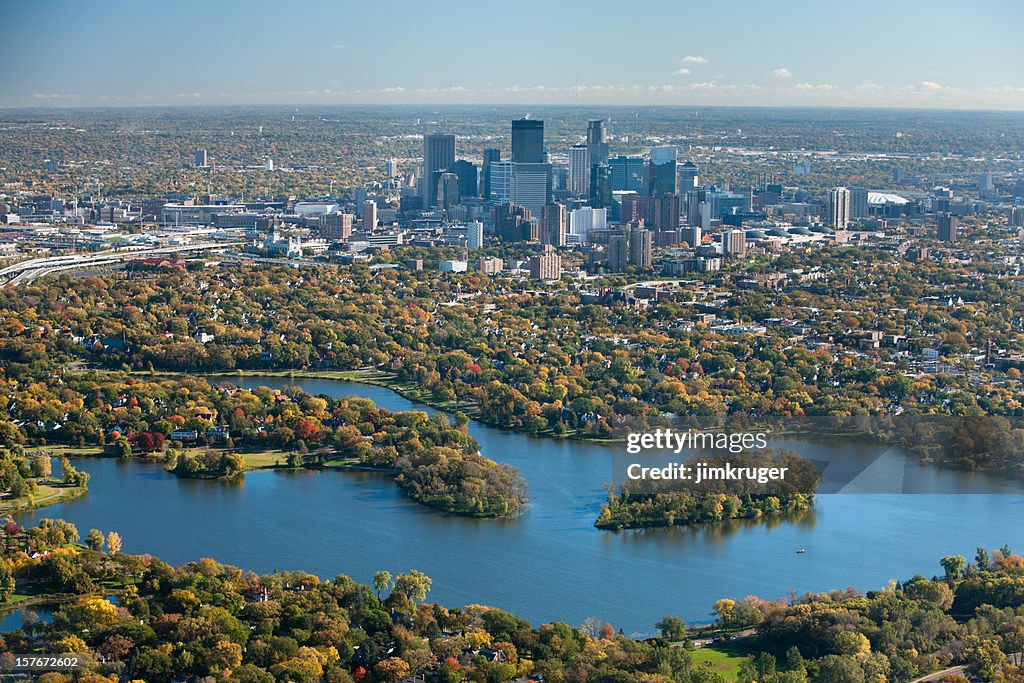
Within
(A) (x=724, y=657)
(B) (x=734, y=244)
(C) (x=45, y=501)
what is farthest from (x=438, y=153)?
(A) (x=724, y=657)

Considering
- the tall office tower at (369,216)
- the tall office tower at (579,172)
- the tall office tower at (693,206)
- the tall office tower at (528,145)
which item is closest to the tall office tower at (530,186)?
the tall office tower at (528,145)

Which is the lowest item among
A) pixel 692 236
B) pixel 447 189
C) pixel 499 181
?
pixel 692 236

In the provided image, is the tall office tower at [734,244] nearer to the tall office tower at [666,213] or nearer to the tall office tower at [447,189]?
the tall office tower at [666,213]

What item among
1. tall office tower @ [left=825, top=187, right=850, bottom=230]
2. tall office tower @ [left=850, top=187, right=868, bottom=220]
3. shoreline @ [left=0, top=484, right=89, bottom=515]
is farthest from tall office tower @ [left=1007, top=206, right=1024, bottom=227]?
shoreline @ [left=0, top=484, right=89, bottom=515]

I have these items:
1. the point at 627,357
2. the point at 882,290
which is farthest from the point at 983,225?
the point at 627,357

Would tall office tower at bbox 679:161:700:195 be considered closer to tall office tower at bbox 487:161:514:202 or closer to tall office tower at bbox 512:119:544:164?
tall office tower at bbox 512:119:544:164

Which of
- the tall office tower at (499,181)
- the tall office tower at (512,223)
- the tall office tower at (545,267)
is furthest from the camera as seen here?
the tall office tower at (499,181)

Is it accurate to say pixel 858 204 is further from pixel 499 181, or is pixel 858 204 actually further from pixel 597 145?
pixel 499 181
